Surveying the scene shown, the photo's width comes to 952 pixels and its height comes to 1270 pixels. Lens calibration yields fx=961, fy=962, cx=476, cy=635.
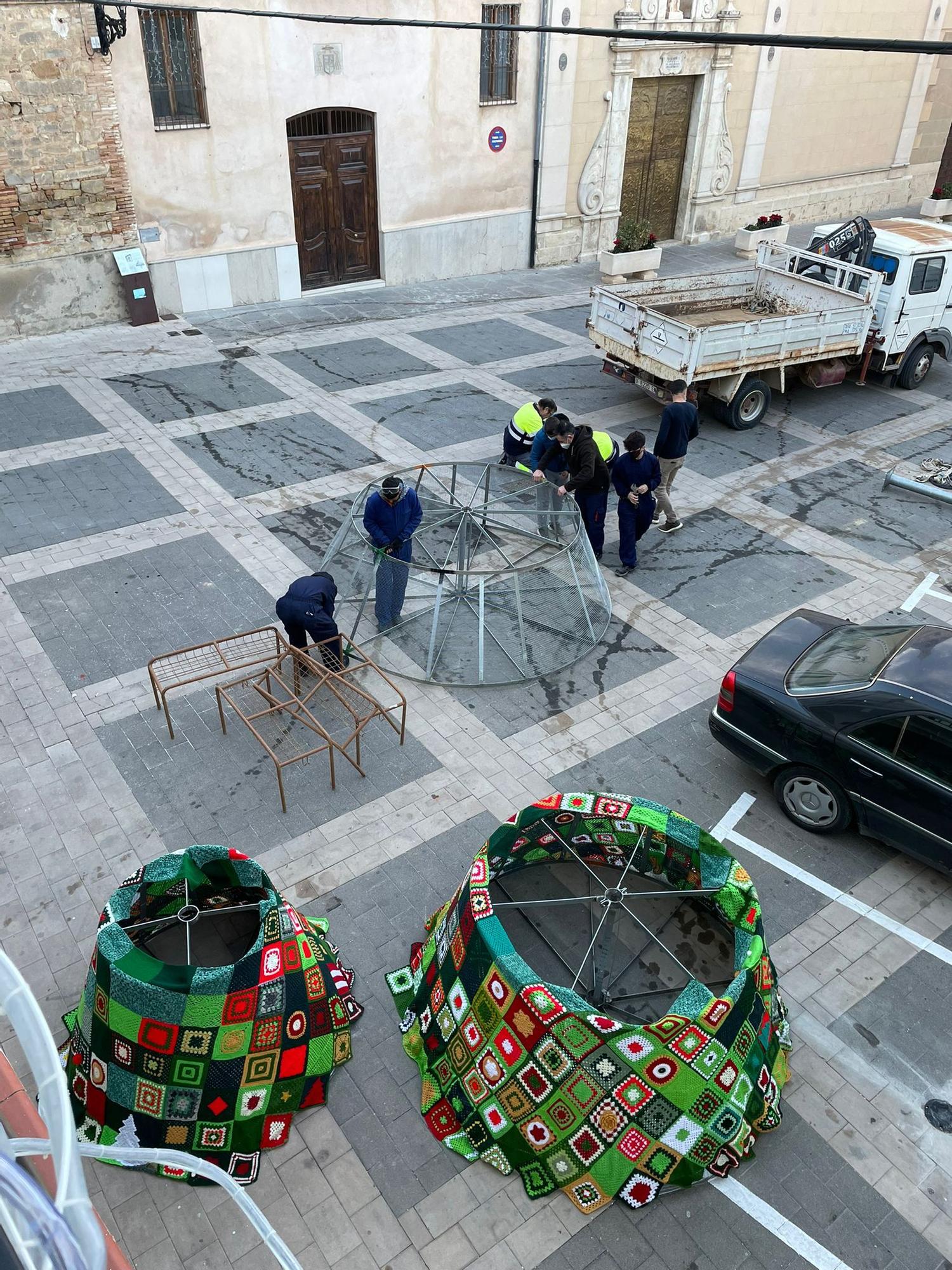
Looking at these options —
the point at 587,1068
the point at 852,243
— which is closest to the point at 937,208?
the point at 852,243

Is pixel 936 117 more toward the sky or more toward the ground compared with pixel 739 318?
more toward the sky

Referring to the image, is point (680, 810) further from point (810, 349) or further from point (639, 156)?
point (639, 156)

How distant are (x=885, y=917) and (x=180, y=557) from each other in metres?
7.39

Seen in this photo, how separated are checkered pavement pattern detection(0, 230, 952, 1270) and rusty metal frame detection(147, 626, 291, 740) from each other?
174 mm

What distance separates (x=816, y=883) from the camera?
22.2 ft

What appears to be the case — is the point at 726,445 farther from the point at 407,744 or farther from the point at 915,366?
the point at 407,744

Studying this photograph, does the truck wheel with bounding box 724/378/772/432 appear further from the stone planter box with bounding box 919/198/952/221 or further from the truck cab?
the stone planter box with bounding box 919/198/952/221

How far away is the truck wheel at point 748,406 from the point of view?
1349 cm

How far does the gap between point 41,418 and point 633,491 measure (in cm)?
823

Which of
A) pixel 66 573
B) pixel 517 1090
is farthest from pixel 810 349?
pixel 517 1090

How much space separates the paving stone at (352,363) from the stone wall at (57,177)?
3.30m

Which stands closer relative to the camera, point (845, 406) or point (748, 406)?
point (748, 406)

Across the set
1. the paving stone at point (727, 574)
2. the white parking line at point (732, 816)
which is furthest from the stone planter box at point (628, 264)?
the white parking line at point (732, 816)

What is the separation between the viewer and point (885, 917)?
257 inches
